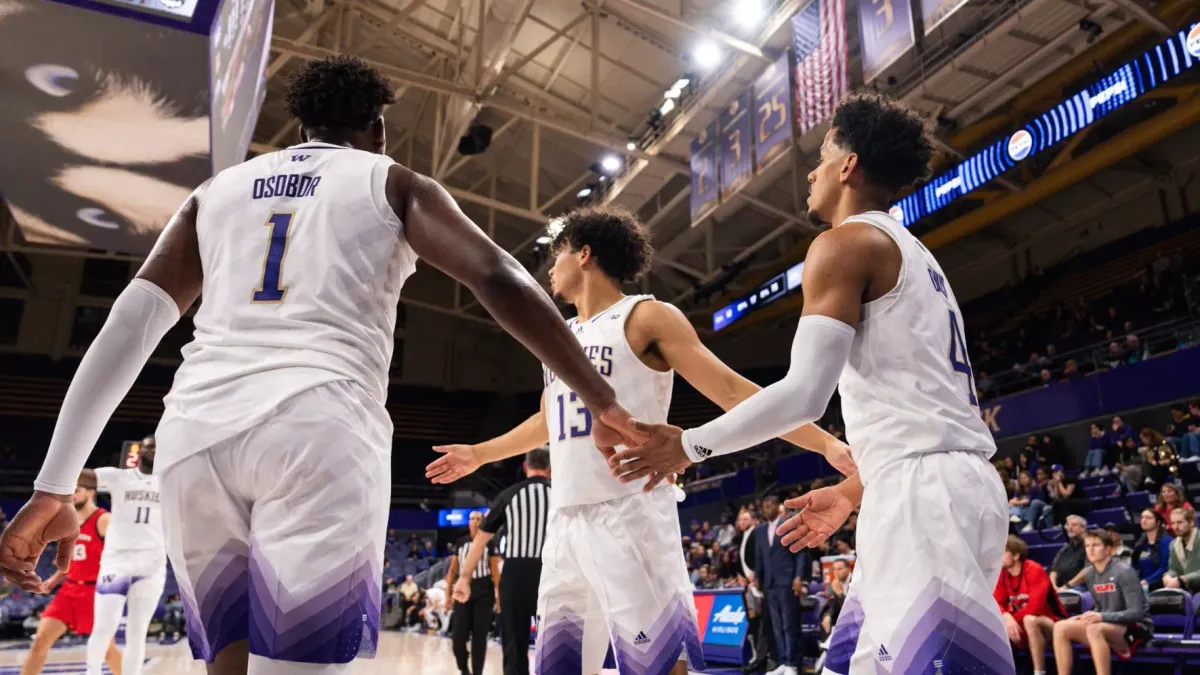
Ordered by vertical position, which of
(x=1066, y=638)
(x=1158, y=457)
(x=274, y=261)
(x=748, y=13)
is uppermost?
(x=748, y=13)

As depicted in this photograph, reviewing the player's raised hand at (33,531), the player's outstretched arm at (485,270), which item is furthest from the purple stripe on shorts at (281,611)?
the player's outstretched arm at (485,270)

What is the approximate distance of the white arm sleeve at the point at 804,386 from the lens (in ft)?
6.29

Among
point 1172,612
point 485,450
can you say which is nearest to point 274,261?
point 485,450

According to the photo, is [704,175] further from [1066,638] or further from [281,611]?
[281,611]

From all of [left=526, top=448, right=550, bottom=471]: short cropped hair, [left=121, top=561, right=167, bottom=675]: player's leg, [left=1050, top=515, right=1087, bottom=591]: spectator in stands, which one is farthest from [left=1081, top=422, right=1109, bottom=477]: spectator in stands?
[left=121, top=561, right=167, bottom=675]: player's leg

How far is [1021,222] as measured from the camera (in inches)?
752

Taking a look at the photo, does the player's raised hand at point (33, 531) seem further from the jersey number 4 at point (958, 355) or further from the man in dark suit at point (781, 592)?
the man in dark suit at point (781, 592)

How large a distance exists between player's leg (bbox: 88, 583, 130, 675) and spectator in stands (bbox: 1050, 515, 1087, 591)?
24.0ft

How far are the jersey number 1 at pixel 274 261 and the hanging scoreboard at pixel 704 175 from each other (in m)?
11.7

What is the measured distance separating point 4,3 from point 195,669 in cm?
658

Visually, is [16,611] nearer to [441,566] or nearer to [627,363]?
[441,566]

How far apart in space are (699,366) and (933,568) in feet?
3.87

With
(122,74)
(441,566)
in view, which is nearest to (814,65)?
(122,74)

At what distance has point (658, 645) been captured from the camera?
2.59m
